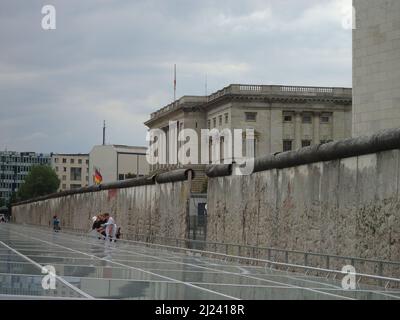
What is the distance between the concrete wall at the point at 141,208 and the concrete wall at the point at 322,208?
192 inches

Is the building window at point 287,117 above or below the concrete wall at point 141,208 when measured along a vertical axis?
above

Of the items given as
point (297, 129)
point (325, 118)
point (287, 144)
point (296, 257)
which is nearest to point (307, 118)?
point (297, 129)

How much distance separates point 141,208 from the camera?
46156 mm

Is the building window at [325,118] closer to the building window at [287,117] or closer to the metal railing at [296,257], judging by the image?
the building window at [287,117]

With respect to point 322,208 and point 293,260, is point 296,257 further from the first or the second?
point 322,208

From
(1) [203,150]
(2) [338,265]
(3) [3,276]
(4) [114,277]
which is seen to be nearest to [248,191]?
(2) [338,265]

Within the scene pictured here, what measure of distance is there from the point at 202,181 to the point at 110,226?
207 feet

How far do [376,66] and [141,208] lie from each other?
15914 mm

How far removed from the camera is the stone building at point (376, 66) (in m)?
38.2

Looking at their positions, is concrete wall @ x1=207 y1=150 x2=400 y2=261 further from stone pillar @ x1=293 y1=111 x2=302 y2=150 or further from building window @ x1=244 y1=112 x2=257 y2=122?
stone pillar @ x1=293 y1=111 x2=302 y2=150

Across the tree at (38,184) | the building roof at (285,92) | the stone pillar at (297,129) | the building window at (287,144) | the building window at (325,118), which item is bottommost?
the tree at (38,184)

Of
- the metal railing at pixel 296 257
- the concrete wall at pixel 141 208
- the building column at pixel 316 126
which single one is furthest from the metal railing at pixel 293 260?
the building column at pixel 316 126

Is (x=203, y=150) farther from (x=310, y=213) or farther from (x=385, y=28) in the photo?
(x=310, y=213)
